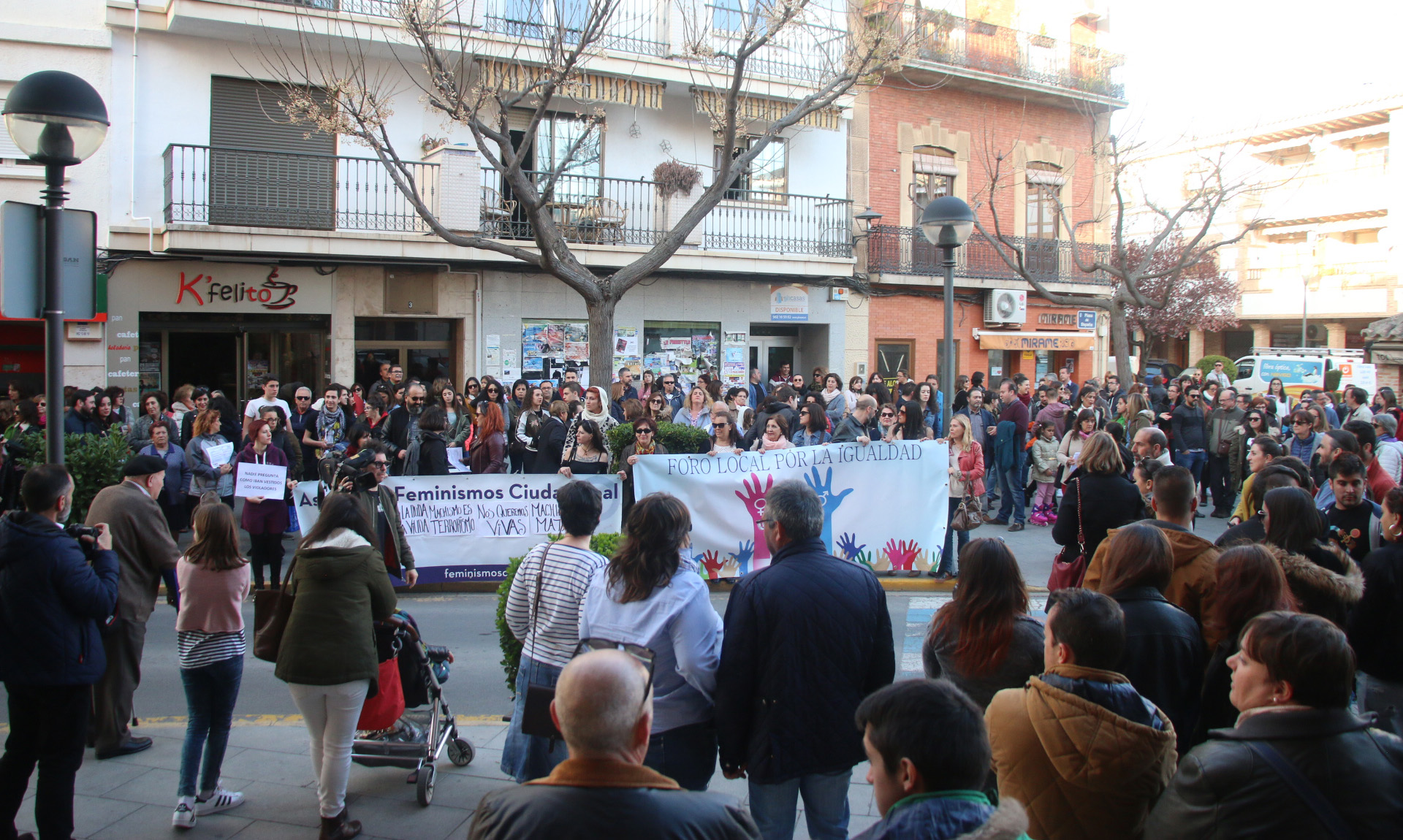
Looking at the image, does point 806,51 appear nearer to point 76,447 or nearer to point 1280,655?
point 76,447

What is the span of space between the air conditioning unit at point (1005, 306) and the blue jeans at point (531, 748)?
68.4 ft

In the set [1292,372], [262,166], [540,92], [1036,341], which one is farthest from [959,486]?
[1292,372]

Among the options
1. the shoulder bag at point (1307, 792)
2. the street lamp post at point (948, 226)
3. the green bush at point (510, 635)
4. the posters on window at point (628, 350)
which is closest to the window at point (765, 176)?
the posters on window at point (628, 350)

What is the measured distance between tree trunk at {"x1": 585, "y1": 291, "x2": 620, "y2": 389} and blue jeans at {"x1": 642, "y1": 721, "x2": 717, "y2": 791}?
926 cm

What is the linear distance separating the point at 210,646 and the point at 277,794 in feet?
2.94

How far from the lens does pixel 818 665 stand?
358cm

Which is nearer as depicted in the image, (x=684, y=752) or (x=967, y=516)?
(x=684, y=752)

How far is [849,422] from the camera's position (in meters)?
10.8

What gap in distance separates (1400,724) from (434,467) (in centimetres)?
841

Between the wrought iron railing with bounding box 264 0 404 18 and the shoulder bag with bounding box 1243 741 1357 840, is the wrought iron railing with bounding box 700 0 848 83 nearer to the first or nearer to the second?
the wrought iron railing with bounding box 264 0 404 18

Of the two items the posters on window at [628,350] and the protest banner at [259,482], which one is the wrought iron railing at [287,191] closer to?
the posters on window at [628,350]

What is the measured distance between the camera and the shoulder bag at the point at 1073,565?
5.99m

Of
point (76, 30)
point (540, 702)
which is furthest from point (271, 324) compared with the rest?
point (540, 702)

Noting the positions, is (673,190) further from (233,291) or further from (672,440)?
(672,440)
